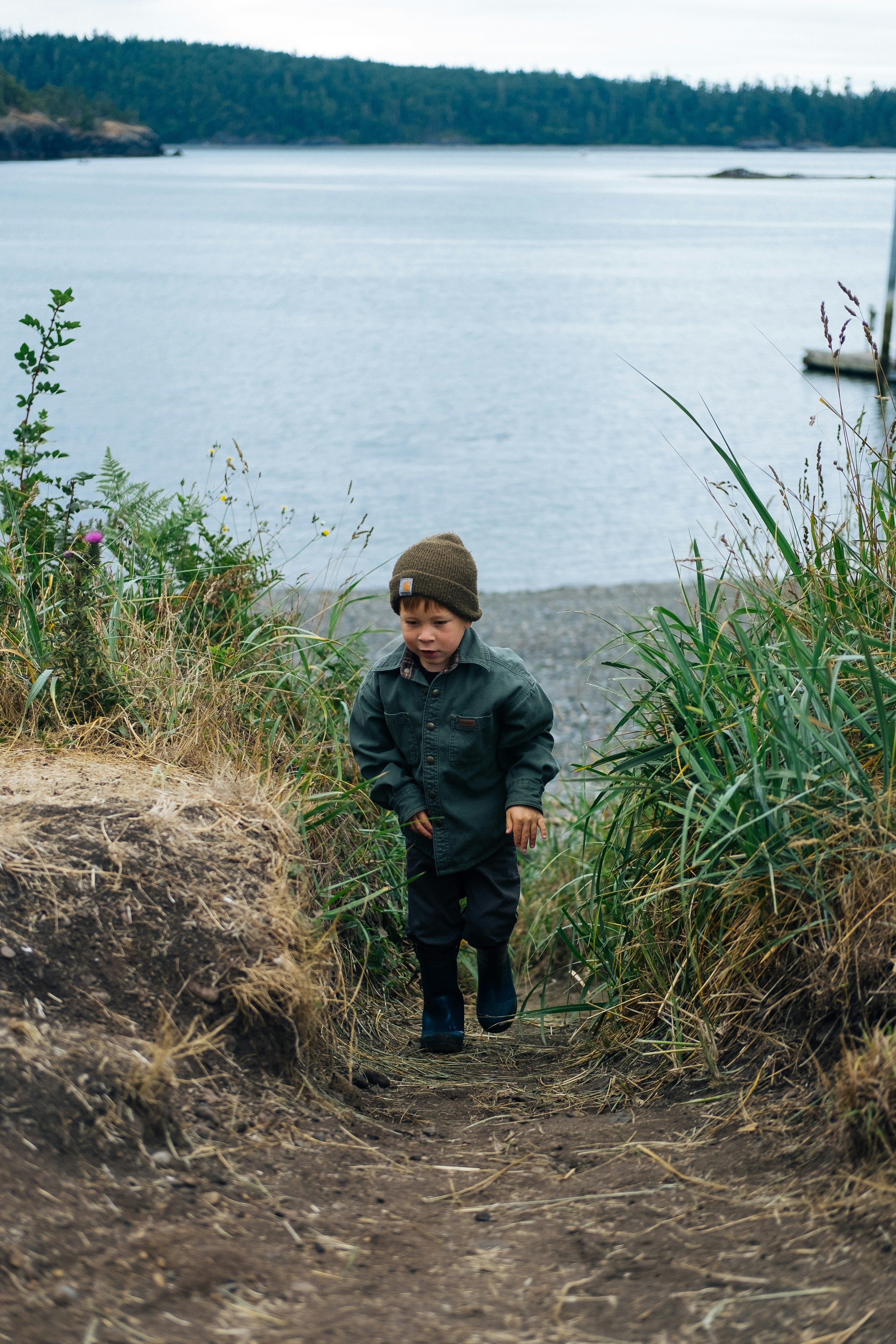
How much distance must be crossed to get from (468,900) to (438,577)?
0.95 meters

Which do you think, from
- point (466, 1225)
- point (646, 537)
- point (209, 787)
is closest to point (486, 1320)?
point (466, 1225)

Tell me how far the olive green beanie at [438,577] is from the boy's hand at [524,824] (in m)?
0.55

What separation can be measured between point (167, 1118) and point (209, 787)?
41.4 inches

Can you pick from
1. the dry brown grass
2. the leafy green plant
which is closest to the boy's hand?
the leafy green plant

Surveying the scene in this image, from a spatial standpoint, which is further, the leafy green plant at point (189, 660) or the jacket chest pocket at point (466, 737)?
the leafy green plant at point (189, 660)

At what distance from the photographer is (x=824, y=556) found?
12.5ft

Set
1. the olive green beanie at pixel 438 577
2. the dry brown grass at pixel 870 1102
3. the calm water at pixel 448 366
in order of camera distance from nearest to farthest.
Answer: the dry brown grass at pixel 870 1102 < the olive green beanie at pixel 438 577 < the calm water at pixel 448 366

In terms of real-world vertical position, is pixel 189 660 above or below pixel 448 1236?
above

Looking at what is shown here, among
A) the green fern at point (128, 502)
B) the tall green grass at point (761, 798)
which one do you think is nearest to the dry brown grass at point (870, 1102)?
the tall green grass at point (761, 798)

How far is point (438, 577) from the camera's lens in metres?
3.31

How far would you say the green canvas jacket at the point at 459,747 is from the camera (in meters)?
3.37

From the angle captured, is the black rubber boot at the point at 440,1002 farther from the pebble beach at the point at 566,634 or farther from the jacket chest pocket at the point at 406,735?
the pebble beach at the point at 566,634

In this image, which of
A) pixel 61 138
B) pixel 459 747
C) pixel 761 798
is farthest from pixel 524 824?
pixel 61 138

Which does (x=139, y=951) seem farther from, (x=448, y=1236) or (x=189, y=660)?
(x=189, y=660)
